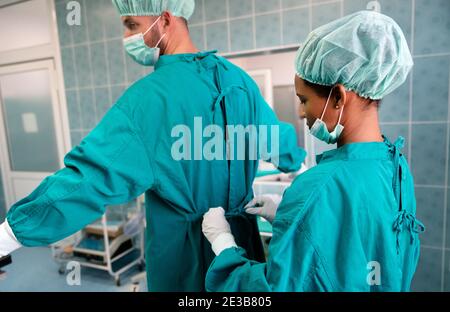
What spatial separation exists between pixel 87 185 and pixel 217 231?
328 mm

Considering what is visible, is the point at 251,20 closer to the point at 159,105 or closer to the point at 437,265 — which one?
the point at 159,105

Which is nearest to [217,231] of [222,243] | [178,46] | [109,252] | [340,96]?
[222,243]

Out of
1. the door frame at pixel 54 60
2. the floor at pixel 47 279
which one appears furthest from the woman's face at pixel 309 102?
the door frame at pixel 54 60

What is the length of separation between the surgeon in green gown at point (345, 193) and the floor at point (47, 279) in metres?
1.77

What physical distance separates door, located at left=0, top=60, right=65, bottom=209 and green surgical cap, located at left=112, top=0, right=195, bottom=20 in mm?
2176

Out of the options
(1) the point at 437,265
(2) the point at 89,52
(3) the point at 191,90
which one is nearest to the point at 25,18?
(2) the point at 89,52

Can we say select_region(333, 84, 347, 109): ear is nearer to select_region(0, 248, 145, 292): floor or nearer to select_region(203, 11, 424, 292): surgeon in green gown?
select_region(203, 11, 424, 292): surgeon in green gown

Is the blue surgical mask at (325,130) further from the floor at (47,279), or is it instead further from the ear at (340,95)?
the floor at (47,279)

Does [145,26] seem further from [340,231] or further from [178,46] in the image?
[340,231]

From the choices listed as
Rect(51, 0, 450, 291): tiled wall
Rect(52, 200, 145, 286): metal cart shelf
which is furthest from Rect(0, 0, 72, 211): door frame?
Rect(51, 0, 450, 291): tiled wall

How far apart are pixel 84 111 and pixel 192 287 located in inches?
86.5

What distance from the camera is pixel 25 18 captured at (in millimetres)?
2721

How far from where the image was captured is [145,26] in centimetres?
94

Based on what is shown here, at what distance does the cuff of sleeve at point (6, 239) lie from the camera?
67 centimetres
